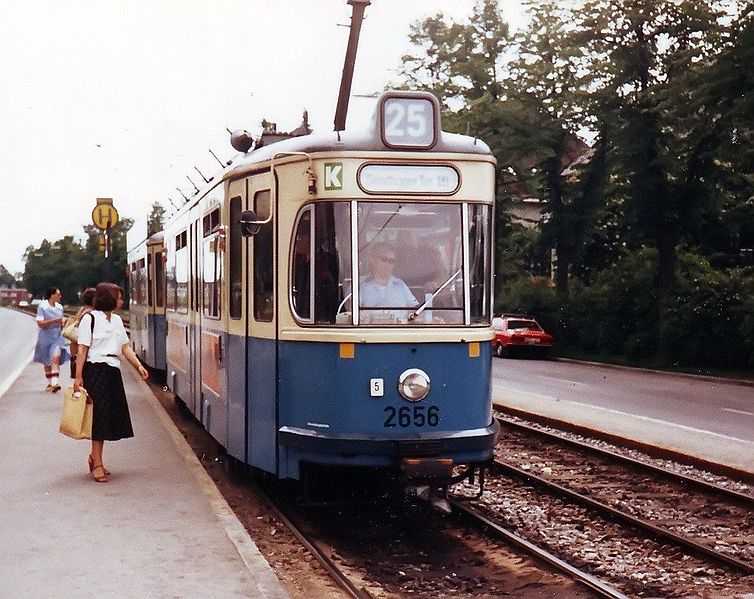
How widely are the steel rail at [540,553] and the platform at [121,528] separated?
2.03 m

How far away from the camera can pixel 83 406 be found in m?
8.98

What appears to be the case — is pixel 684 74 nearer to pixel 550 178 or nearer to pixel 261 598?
pixel 550 178

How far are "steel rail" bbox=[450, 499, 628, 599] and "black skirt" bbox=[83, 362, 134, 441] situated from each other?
2.94 m

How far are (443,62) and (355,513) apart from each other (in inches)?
1463

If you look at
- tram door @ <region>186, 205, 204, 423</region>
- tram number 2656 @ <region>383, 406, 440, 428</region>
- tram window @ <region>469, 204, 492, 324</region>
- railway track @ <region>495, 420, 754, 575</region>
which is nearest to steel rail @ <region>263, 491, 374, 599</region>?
tram number 2656 @ <region>383, 406, 440, 428</region>

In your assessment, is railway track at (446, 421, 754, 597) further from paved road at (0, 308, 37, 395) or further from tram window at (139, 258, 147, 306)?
paved road at (0, 308, 37, 395)

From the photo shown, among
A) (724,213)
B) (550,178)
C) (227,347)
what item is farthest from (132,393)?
(550,178)

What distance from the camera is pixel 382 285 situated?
7.71 metres

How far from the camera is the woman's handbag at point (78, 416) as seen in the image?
8.94m

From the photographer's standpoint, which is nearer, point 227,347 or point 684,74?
point 227,347

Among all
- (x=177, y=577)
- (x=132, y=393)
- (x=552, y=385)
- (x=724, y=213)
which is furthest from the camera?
(x=724, y=213)

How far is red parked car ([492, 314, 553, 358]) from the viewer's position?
1388 inches

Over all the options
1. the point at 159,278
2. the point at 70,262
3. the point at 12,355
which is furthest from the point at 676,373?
the point at 70,262

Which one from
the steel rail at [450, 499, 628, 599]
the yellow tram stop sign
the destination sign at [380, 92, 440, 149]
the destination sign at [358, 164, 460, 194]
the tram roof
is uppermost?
the yellow tram stop sign
